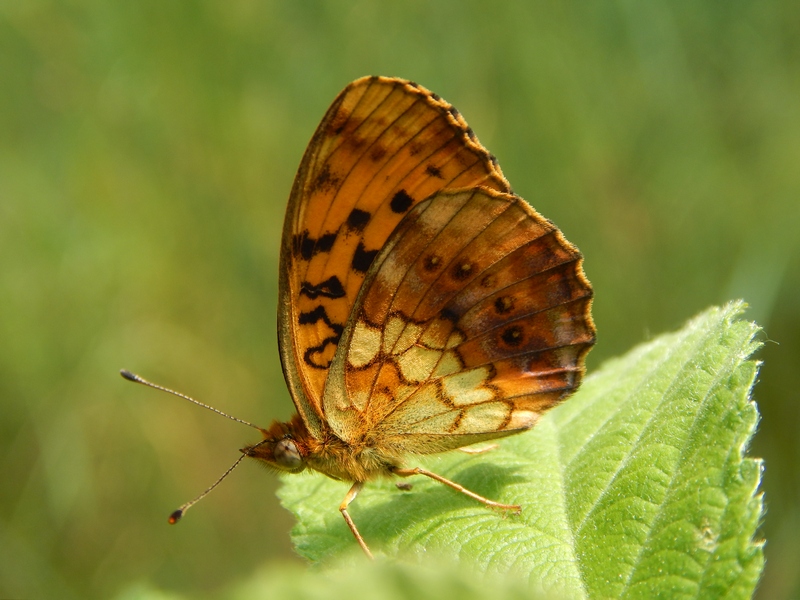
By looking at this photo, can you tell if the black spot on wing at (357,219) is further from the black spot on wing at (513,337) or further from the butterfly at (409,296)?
the black spot on wing at (513,337)

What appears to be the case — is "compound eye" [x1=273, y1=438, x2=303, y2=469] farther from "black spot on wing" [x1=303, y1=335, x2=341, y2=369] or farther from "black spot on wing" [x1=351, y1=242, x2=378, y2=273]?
"black spot on wing" [x1=351, y1=242, x2=378, y2=273]

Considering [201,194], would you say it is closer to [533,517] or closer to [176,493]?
[176,493]

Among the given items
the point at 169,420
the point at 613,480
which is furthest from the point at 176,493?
the point at 613,480

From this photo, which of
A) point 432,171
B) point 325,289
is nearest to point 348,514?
point 325,289

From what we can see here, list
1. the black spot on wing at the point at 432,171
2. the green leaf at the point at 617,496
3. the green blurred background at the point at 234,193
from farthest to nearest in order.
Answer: the green blurred background at the point at 234,193
the black spot on wing at the point at 432,171
the green leaf at the point at 617,496

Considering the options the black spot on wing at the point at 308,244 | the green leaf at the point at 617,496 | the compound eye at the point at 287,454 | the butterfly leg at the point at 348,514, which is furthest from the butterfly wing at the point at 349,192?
the green leaf at the point at 617,496

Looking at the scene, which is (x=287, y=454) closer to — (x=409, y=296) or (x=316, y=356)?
(x=316, y=356)
